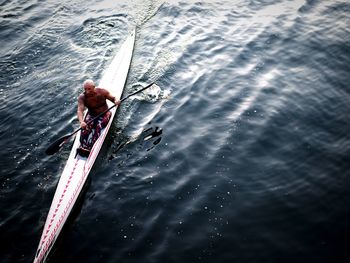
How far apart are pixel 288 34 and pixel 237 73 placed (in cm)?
329

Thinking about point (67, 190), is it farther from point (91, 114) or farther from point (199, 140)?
point (199, 140)

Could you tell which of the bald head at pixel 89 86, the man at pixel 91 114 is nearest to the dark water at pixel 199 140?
the man at pixel 91 114

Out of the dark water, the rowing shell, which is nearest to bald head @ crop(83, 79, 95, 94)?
the rowing shell

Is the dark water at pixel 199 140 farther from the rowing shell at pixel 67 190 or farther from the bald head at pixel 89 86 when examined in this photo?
the bald head at pixel 89 86

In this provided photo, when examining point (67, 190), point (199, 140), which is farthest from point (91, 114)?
point (199, 140)

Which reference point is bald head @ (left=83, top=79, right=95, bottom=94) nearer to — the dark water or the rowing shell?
the rowing shell

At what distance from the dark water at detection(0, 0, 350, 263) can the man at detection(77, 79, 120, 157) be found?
1.72 feet

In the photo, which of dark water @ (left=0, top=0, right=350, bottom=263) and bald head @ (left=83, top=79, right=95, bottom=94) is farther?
bald head @ (left=83, top=79, right=95, bottom=94)

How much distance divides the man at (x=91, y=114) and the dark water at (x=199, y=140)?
524mm

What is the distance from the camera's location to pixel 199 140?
764 centimetres

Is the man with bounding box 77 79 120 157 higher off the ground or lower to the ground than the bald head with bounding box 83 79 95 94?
lower

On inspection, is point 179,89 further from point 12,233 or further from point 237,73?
point 12,233

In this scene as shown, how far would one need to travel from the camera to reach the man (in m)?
7.61

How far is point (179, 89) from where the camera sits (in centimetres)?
958
